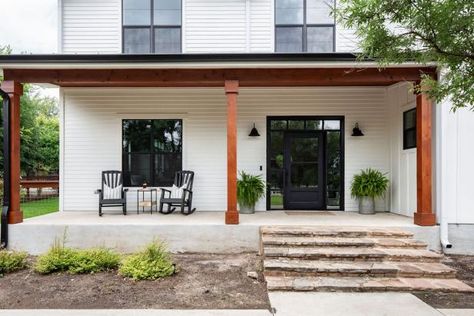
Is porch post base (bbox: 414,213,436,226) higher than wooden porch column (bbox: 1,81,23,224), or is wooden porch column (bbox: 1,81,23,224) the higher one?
wooden porch column (bbox: 1,81,23,224)

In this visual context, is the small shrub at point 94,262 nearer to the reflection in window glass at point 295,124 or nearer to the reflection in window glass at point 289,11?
the reflection in window glass at point 295,124

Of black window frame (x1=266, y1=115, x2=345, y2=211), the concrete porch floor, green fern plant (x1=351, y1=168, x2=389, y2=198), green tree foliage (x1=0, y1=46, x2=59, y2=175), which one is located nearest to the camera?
the concrete porch floor

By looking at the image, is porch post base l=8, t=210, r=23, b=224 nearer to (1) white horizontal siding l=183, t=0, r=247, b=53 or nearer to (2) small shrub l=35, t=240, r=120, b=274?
(2) small shrub l=35, t=240, r=120, b=274

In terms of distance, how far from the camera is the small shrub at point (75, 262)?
16.5ft

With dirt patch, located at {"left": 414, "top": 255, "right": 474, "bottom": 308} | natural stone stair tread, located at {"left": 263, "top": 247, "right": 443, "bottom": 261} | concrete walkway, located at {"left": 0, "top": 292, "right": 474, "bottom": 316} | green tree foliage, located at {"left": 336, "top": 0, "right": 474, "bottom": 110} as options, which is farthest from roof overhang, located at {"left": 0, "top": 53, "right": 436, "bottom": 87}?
concrete walkway, located at {"left": 0, "top": 292, "right": 474, "bottom": 316}

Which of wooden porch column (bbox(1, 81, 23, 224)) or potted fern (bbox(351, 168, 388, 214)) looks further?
potted fern (bbox(351, 168, 388, 214))

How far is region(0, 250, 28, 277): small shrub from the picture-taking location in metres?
5.08

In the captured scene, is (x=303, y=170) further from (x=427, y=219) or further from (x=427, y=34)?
(x=427, y=34)

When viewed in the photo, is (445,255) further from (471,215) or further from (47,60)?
(47,60)

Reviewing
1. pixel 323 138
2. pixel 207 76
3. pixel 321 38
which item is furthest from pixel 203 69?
pixel 321 38

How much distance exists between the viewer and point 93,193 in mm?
8203

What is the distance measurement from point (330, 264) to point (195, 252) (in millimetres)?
2425

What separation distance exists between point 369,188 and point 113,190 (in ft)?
18.1

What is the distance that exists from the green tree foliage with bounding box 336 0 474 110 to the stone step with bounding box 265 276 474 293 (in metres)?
2.29
